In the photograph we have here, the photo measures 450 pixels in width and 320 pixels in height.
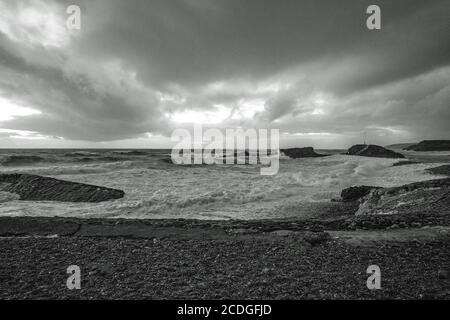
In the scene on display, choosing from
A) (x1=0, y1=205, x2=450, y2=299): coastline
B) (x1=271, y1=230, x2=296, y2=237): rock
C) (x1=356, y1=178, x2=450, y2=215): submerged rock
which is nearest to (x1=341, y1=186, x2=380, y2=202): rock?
(x1=356, y1=178, x2=450, y2=215): submerged rock

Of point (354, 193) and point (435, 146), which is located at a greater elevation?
Answer: point (435, 146)

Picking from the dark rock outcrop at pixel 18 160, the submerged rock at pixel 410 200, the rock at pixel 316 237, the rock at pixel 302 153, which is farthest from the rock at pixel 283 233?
the rock at pixel 302 153

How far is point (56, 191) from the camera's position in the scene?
1426cm

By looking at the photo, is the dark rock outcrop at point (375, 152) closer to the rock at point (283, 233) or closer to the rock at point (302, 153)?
the rock at point (302, 153)

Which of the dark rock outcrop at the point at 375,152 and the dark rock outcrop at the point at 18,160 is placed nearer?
the dark rock outcrop at the point at 18,160

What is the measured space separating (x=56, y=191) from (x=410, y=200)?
16364 mm

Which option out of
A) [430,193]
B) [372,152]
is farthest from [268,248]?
[372,152]

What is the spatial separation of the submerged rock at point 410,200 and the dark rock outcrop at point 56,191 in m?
11.5

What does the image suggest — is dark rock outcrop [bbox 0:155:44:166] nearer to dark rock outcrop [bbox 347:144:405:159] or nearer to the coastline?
the coastline

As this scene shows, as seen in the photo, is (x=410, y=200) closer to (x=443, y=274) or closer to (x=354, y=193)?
(x=354, y=193)

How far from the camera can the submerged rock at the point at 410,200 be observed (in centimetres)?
950

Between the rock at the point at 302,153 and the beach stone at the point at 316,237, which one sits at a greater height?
the rock at the point at 302,153

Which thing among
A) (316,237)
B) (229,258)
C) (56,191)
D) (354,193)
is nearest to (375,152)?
(354,193)

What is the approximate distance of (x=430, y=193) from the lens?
35.1 ft
